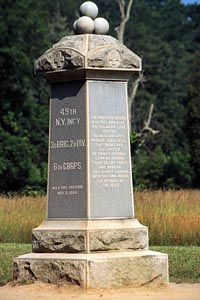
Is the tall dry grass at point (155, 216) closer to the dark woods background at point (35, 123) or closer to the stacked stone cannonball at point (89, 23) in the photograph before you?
the stacked stone cannonball at point (89, 23)

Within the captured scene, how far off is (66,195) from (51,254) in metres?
0.85

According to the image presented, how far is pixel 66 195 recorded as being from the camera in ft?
40.7

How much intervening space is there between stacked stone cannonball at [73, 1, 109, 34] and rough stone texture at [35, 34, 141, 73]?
23 centimetres

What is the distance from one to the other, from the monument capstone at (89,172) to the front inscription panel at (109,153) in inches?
0.5

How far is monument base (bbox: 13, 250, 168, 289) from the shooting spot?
11547mm

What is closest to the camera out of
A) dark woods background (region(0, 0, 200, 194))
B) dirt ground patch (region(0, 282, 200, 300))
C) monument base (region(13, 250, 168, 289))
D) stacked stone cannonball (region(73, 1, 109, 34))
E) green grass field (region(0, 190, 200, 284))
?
dirt ground patch (region(0, 282, 200, 300))

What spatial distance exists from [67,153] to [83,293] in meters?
2.05

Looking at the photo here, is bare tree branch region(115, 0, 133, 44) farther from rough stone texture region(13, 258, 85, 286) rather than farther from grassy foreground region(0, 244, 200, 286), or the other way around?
rough stone texture region(13, 258, 85, 286)

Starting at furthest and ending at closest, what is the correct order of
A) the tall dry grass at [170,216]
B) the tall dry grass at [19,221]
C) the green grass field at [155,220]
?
the tall dry grass at [19,221] < the tall dry grass at [170,216] < the green grass field at [155,220]

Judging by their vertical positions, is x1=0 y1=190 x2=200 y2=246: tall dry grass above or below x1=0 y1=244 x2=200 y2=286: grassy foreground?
above

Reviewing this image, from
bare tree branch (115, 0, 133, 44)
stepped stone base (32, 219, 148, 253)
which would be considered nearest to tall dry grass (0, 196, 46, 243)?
stepped stone base (32, 219, 148, 253)

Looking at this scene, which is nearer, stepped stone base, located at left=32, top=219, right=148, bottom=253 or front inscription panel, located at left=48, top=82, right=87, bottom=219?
stepped stone base, located at left=32, top=219, right=148, bottom=253

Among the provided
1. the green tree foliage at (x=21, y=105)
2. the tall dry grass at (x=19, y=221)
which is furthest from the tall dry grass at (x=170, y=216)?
the green tree foliage at (x=21, y=105)

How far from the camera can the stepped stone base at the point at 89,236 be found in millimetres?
11898
